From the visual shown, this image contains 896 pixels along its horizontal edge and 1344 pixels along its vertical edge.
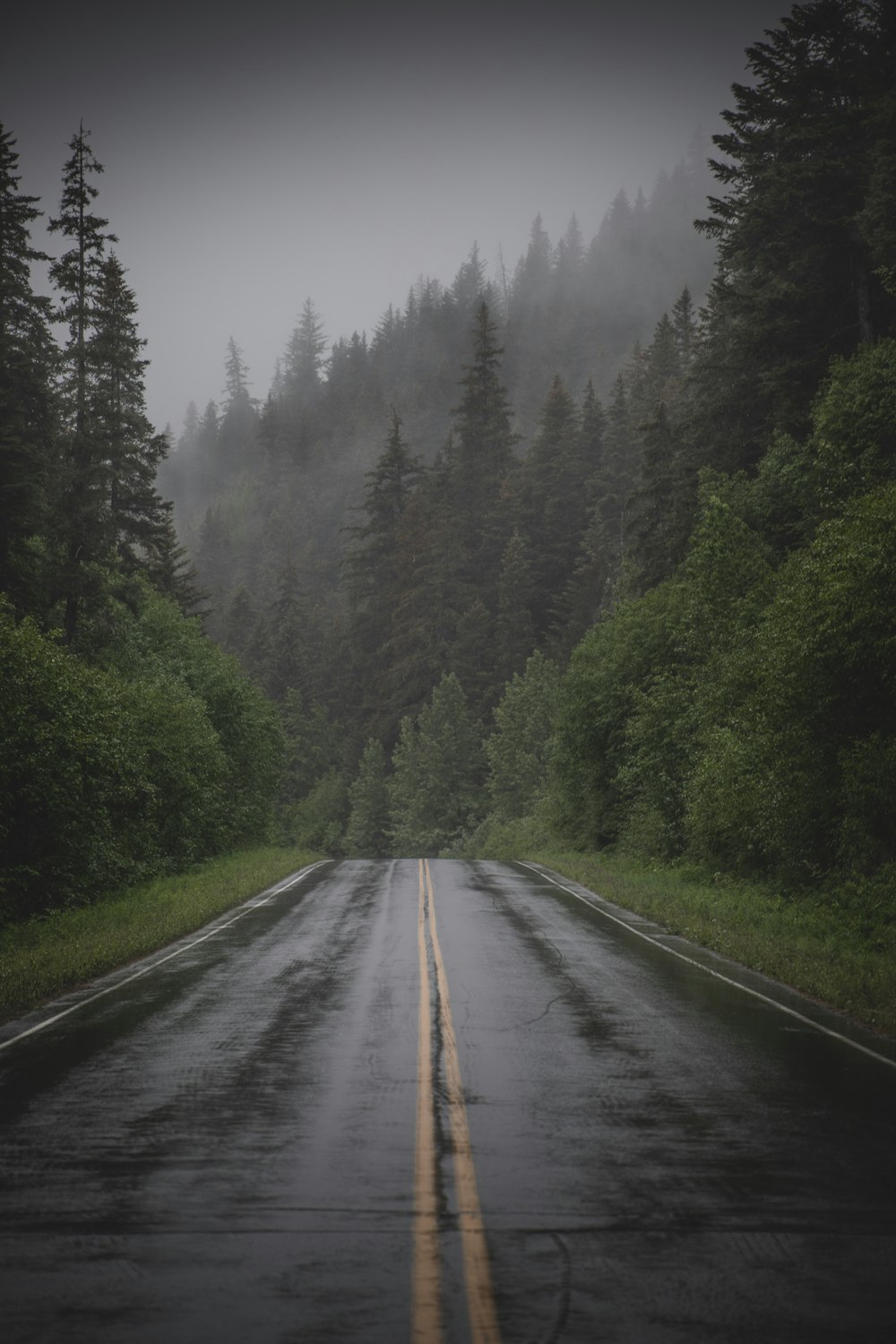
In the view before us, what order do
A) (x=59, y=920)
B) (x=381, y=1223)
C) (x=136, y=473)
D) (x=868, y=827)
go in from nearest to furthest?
(x=381, y=1223)
(x=868, y=827)
(x=59, y=920)
(x=136, y=473)

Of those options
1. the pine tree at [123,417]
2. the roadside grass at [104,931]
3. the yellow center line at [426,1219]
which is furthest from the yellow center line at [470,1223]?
the pine tree at [123,417]

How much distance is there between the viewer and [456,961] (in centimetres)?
1462

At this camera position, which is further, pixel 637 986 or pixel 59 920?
pixel 59 920

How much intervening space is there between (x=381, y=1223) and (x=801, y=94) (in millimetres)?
38633

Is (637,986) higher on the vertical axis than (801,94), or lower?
lower

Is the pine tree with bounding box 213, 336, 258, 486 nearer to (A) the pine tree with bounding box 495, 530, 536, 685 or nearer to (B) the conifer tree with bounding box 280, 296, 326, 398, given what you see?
(B) the conifer tree with bounding box 280, 296, 326, 398

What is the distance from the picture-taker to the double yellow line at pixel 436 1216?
4543 millimetres

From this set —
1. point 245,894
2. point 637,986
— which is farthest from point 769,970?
point 245,894

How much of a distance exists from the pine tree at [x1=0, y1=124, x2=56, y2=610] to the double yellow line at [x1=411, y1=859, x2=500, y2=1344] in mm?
24783

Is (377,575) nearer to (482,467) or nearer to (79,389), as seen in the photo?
(482,467)

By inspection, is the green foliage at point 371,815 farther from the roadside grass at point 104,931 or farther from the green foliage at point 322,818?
the roadside grass at point 104,931

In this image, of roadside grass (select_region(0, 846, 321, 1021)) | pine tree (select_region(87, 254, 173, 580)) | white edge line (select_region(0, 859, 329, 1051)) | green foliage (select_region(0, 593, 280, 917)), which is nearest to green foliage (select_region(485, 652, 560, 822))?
green foliage (select_region(0, 593, 280, 917))

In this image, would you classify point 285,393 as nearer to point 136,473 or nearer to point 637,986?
point 136,473

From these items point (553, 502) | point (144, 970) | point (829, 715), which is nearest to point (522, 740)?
point (553, 502)
